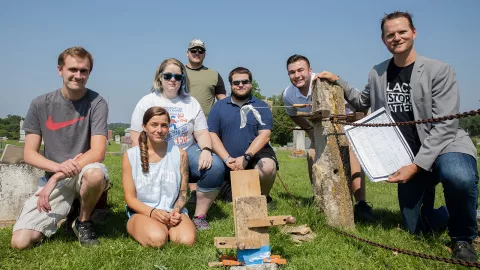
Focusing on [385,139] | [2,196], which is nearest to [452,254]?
[385,139]

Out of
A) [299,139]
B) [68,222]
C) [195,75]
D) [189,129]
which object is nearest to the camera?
[68,222]

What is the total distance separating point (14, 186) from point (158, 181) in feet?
7.12

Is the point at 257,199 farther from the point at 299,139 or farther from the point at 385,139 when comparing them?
the point at 299,139

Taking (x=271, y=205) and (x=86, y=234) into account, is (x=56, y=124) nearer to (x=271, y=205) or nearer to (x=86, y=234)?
(x=86, y=234)

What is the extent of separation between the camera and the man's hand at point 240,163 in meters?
4.53

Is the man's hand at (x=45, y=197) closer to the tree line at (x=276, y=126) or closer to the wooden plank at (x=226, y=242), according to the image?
the wooden plank at (x=226, y=242)

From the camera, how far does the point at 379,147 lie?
3727 mm

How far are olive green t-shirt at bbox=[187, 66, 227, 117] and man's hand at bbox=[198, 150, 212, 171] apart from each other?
188cm

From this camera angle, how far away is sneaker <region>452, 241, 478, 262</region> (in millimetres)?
3076

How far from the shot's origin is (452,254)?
3.19 m

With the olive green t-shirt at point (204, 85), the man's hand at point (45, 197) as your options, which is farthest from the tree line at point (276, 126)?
the man's hand at point (45, 197)

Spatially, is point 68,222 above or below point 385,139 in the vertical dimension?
below

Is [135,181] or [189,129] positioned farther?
[189,129]

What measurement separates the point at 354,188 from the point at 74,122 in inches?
126
